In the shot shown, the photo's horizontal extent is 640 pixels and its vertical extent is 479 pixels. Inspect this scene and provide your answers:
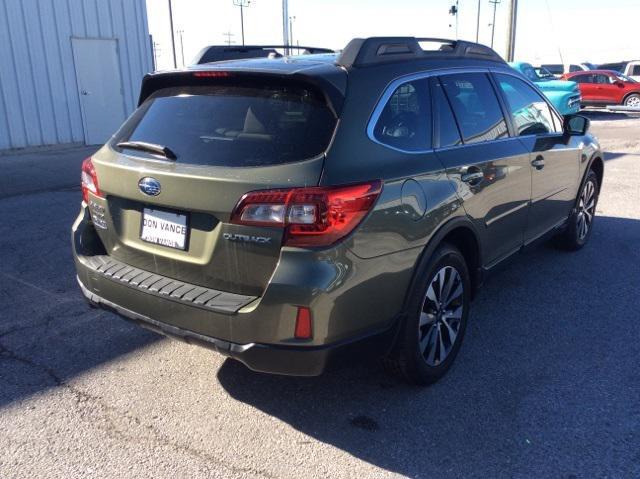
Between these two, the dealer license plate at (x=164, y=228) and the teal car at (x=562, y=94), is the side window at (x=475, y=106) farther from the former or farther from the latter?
the teal car at (x=562, y=94)

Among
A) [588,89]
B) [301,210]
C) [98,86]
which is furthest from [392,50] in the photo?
[588,89]

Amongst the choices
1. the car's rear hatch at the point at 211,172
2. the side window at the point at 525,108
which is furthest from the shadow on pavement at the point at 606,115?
the car's rear hatch at the point at 211,172

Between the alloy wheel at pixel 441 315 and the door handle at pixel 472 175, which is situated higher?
the door handle at pixel 472 175

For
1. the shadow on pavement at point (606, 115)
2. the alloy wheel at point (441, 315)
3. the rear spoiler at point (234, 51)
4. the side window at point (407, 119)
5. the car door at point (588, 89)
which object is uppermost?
the rear spoiler at point (234, 51)

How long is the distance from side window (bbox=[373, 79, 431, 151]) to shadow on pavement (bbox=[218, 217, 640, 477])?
1.38m

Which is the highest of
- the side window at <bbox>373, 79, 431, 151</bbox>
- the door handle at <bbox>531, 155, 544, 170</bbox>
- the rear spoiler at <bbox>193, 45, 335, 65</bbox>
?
the rear spoiler at <bbox>193, 45, 335, 65</bbox>

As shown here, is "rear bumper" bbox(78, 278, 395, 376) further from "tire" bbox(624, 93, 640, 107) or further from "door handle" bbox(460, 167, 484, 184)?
"tire" bbox(624, 93, 640, 107)

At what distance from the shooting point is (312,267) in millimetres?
2473

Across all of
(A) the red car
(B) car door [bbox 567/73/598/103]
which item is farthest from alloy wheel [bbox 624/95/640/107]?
(B) car door [bbox 567/73/598/103]

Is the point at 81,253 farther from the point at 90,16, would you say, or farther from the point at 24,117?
the point at 90,16

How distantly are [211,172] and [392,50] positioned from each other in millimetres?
1242

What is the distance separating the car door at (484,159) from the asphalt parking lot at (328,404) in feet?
2.27

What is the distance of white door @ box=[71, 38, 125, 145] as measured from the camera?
1340 centimetres

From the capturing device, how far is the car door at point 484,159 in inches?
133
